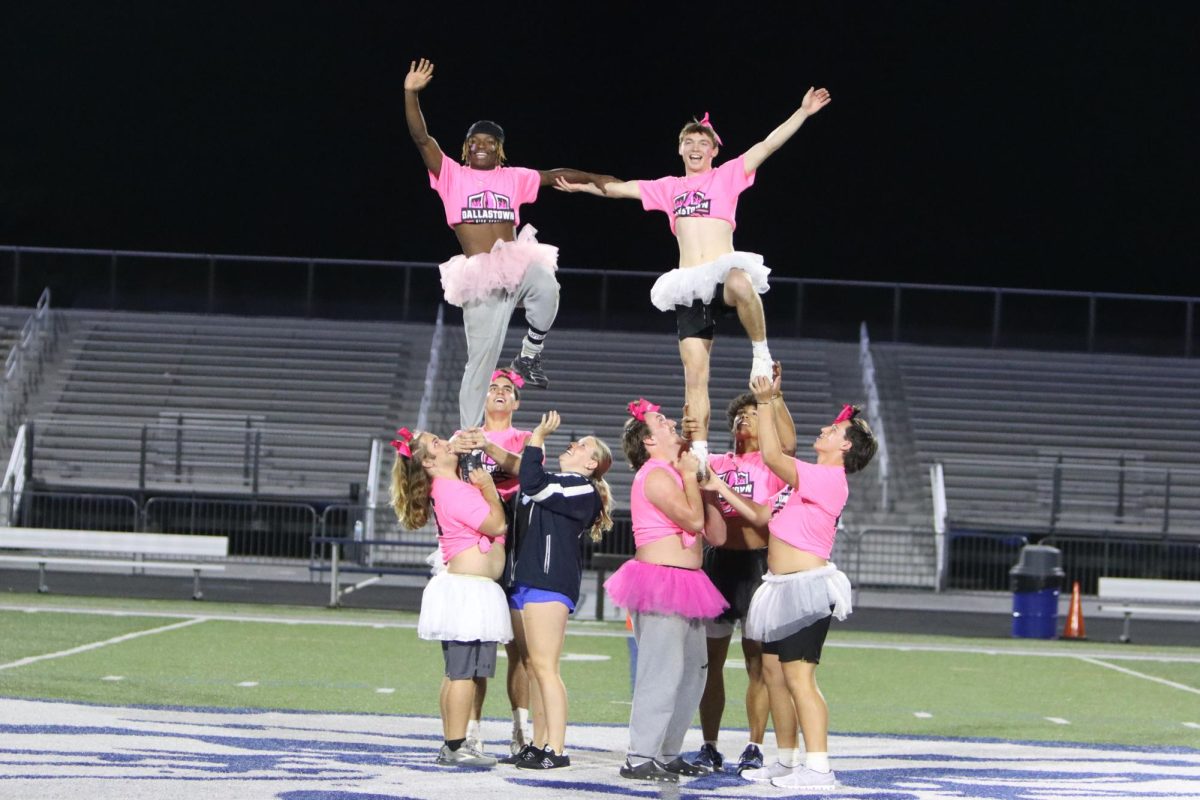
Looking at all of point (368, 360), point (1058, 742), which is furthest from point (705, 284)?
point (368, 360)

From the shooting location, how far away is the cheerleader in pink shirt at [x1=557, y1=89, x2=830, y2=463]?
6.65 meters

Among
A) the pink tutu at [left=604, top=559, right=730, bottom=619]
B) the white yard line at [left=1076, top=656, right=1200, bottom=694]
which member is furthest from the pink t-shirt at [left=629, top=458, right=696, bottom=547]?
the white yard line at [left=1076, top=656, right=1200, bottom=694]

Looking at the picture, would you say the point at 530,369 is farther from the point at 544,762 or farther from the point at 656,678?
the point at 544,762

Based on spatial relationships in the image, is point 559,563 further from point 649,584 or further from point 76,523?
point 76,523

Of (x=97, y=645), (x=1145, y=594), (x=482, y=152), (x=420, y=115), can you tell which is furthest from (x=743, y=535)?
(x=1145, y=594)

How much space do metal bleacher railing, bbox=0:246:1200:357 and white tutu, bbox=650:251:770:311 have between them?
60.4 feet

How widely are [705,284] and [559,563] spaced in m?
1.64

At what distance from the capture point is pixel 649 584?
A: 23.5 ft

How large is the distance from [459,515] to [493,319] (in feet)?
3.23

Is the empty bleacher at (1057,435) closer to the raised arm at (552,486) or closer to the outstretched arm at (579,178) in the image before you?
the raised arm at (552,486)

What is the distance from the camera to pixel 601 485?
25.6ft

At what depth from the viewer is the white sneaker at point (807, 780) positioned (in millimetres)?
6875

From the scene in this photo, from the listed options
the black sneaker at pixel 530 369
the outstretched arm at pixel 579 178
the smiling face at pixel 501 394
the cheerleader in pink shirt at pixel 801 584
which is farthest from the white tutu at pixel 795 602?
the outstretched arm at pixel 579 178

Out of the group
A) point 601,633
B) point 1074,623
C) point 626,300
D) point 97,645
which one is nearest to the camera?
point 97,645
